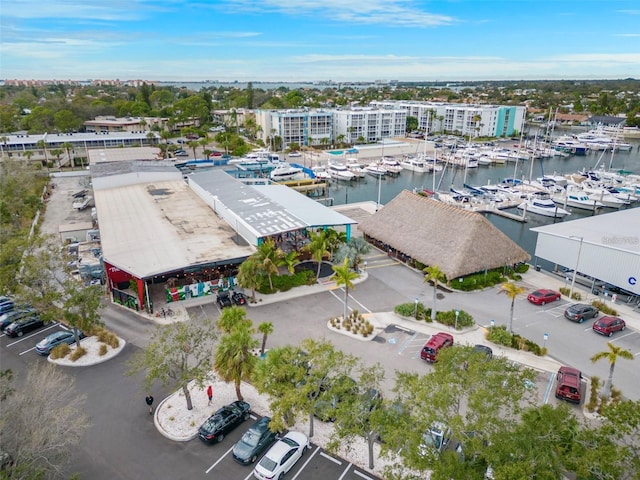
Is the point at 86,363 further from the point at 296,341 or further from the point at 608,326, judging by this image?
the point at 608,326

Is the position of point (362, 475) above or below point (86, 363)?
above

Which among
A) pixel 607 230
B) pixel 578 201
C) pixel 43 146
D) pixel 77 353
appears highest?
pixel 43 146

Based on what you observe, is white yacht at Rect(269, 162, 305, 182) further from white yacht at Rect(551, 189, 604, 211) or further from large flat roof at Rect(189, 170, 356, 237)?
white yacht at Rect(551, 189, 604, 211)

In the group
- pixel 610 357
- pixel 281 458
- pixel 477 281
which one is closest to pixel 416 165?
pixel 477 281

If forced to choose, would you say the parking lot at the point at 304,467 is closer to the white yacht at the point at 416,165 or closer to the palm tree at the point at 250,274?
the palm tree at the point at 250,274

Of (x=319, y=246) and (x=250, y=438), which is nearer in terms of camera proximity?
(x=250, y=438)

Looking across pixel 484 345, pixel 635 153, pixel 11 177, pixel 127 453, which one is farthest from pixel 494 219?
pixel 635 153
